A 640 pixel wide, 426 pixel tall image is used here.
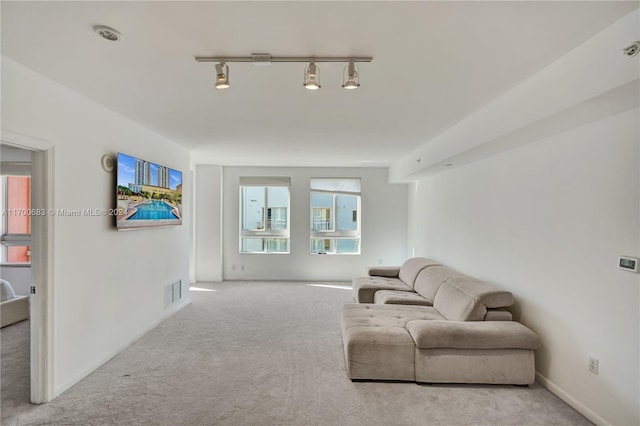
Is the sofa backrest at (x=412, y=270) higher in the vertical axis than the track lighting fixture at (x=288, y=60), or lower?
lower

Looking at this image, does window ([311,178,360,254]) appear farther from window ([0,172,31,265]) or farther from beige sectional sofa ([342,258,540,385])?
window ([0,172,31,265])

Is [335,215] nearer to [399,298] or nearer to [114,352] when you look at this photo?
[399,298]

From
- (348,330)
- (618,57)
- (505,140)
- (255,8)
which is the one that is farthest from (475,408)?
(255,8)

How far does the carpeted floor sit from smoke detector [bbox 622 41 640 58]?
2.38 m

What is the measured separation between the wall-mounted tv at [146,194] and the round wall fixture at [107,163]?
0.08 meters

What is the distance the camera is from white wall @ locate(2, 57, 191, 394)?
2.40 metres

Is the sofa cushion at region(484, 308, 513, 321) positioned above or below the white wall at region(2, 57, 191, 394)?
below

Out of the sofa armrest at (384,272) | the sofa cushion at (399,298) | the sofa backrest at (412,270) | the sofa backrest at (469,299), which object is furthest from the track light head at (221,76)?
the sofa armrest at (384,272)

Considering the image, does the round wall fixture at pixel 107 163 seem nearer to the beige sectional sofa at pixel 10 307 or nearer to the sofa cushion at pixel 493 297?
the beige sectional sofa at pixel 10 307

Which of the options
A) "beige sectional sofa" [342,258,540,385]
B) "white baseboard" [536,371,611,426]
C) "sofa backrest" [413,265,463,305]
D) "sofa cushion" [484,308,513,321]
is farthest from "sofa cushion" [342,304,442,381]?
"sofa backrest" [413,265,463,305]

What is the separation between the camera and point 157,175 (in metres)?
4.06

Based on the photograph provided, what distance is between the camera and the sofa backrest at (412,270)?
4.91 m

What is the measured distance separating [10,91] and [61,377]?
222 centimetres

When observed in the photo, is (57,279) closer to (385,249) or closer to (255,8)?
(255,8)
